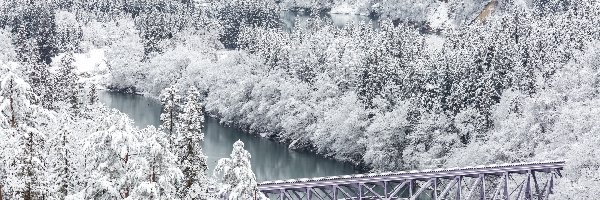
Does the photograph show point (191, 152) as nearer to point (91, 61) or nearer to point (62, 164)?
point (62, 164)

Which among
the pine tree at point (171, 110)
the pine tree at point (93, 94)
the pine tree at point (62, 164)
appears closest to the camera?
the pine tree at point (62, 164)

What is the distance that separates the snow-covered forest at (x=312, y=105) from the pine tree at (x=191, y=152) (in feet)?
0.22

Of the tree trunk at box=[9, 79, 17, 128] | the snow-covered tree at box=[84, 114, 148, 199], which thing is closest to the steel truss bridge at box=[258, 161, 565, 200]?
the snow-covered tree at box=[84, 114, 148, 199]

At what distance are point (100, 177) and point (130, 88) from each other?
4423 inches

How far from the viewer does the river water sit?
257 ft

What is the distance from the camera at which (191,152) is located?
A: 102 feet

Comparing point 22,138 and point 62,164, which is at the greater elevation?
point 22,138

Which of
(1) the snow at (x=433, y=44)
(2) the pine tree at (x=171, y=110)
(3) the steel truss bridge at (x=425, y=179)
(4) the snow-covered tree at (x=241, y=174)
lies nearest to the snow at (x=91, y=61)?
(1) the snow at (x=433, y=44)

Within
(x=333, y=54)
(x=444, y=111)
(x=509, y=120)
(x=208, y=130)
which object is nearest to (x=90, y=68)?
(x=208, y=130)

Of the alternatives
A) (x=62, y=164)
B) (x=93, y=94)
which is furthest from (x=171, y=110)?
(x=93, y=94)

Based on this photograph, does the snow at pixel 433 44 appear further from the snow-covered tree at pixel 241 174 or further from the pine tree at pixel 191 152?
the snow-covered tree at pixel 241 174

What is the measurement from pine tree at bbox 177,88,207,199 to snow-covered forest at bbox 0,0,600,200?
68 millimetres

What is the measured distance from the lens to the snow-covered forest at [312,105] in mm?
25031

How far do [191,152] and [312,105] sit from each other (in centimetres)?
6005
